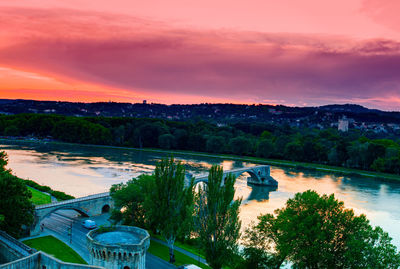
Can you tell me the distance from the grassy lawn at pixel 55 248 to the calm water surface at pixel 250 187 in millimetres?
22945

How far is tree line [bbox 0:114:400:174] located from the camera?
335ft

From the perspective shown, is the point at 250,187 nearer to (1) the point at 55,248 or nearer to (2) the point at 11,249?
(1) the point at 55,248

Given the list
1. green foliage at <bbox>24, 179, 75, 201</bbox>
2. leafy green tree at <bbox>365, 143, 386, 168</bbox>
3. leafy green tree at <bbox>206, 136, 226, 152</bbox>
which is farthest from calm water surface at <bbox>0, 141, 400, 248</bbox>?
leafy green tree at <bbox>206, 136, 226, 152</bbox>

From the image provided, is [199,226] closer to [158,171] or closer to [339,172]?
[158,171]

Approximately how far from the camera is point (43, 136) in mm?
156875

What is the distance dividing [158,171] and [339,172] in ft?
253

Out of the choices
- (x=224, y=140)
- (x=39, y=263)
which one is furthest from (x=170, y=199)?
(x=224, y=140)

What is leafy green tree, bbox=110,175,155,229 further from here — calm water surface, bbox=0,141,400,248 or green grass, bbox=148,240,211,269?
calm water surface, bbox=0,141,400,248

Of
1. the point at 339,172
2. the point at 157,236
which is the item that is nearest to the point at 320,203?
the point at 157,236

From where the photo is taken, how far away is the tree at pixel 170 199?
32938mm

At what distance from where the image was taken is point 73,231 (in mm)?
36719

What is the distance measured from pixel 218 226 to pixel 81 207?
18.8 meters

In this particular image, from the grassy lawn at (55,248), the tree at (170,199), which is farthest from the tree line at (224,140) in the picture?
the grassy lawn at (55,248)

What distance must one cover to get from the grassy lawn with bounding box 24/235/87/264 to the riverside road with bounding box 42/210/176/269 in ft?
1.84
